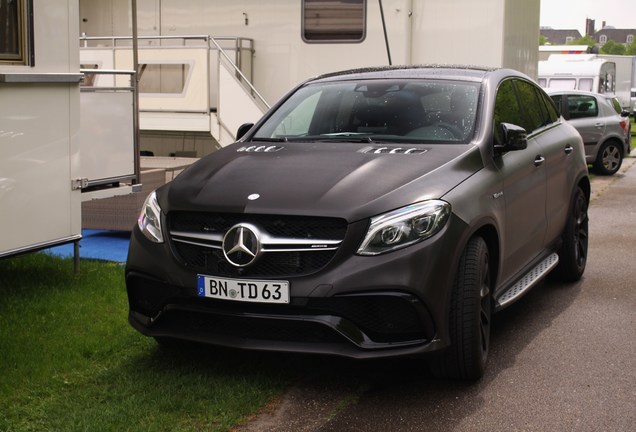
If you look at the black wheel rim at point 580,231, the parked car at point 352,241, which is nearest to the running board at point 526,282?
the parked car at point 352,241

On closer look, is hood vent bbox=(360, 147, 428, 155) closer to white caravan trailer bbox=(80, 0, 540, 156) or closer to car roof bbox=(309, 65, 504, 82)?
Result: car roof bbox=(309, 65, 504, 82)

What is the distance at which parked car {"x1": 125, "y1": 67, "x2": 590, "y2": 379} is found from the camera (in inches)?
187


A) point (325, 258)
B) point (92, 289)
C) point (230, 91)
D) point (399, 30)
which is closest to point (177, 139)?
point (230, 91)

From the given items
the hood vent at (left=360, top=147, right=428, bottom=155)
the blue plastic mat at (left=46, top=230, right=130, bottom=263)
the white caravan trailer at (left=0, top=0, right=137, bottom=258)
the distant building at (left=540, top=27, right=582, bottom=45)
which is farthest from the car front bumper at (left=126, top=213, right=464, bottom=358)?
the distant building at (left=540, top=27, right=582, bottom=45)

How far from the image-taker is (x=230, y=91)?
1271 cm

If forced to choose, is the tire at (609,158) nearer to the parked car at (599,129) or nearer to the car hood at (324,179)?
the parked car at (599,129)

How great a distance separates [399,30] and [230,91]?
2315mm

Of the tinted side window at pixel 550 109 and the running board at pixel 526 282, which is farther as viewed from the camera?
the tinted side window at pixel 550 109

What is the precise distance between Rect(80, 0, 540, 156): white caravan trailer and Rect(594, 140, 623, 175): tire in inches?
194

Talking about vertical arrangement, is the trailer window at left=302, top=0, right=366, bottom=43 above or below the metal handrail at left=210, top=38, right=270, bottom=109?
above

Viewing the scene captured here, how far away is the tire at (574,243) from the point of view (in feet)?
25.0

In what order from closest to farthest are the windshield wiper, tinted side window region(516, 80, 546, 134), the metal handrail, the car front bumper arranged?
the car front bumper, the windshield wiper, tinted side window region(516, 80, 546, 134), the metal handrail

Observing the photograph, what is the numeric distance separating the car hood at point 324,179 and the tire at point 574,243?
2.25m

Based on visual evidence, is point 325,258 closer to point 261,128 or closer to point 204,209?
point 204,209
